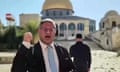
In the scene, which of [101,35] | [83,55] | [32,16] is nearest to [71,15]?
[32,16]

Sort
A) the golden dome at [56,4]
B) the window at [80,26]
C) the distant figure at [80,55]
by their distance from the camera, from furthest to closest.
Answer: the golden dome at [56,4] < the window at [80,26] < the distant figure at [80,55]

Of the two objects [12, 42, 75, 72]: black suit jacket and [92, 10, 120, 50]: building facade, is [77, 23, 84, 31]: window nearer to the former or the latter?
[92, 10, 120, 50]: building facade

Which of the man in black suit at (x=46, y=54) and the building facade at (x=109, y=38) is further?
the building facade at (x=109, y=38)

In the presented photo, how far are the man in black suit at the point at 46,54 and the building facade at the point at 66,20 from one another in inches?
→ 2403

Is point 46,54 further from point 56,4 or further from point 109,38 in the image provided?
point 56,4

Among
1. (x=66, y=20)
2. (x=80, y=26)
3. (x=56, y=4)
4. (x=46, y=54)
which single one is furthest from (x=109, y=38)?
(x=46, y=54)

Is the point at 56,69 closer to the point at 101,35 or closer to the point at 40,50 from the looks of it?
the point at 40,50

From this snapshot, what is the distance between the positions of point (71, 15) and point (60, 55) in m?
→ 69.8

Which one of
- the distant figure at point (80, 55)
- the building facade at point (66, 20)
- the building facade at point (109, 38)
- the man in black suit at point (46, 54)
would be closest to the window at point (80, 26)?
the building facade at point (66, 20)

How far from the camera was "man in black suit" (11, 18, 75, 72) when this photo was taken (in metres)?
3.87

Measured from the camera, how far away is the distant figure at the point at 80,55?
8070 millimetres

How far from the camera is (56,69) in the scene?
3.91 m

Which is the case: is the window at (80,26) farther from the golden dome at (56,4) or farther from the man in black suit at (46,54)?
the man in black suit at (46,54)

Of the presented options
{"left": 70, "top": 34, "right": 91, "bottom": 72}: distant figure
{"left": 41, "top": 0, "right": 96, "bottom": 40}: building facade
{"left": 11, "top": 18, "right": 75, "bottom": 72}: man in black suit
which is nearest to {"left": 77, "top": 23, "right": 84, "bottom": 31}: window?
{"left": 41, "top": 0, "right": 96, "bottom": 40}: building facade
